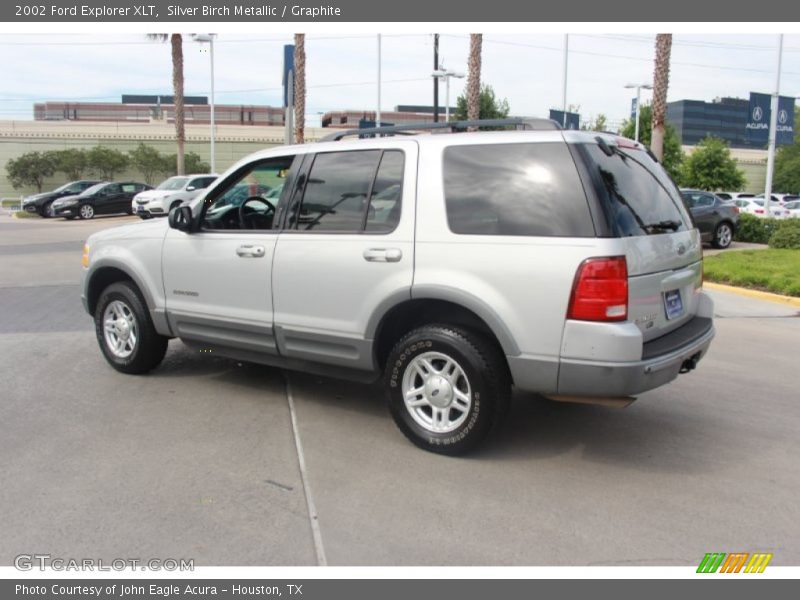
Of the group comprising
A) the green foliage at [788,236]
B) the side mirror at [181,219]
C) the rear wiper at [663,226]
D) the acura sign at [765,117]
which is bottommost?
the green foliage at [788,236]

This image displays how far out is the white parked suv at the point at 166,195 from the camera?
26.5m

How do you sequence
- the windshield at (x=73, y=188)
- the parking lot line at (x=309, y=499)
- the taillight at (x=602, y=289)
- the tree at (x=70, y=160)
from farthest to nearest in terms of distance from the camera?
1. the tree at (x=70, y=160)
2. the windshield at (x=73, y=188)
3. the taillight at (x=602, y=289)
4. the parking lot line at (x=309, y=499)

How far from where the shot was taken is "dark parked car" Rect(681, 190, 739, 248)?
17.8 meters

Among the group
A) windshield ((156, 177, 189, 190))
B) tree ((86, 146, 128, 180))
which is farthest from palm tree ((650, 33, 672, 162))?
tree ((86, 146, 128, 180))

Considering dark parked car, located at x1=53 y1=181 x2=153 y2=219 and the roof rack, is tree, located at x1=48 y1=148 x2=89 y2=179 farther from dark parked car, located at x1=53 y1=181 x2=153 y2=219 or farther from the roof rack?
the roof rack

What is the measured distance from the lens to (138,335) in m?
6.09

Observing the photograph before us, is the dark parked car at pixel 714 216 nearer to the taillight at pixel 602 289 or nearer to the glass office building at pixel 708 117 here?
the taillight at pixel 602 289

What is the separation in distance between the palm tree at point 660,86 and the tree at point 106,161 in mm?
40050

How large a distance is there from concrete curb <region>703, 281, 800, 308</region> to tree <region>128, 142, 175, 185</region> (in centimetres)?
4462

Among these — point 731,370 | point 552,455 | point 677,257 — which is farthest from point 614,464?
point 731,370

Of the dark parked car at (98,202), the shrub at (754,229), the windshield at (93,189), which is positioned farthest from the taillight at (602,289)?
the windshield at (93,189)

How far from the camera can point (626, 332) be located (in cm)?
392

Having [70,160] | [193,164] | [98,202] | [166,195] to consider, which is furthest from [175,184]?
[70,160]

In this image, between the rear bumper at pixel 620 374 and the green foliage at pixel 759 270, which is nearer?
the rear bumper at pixel 620 374
